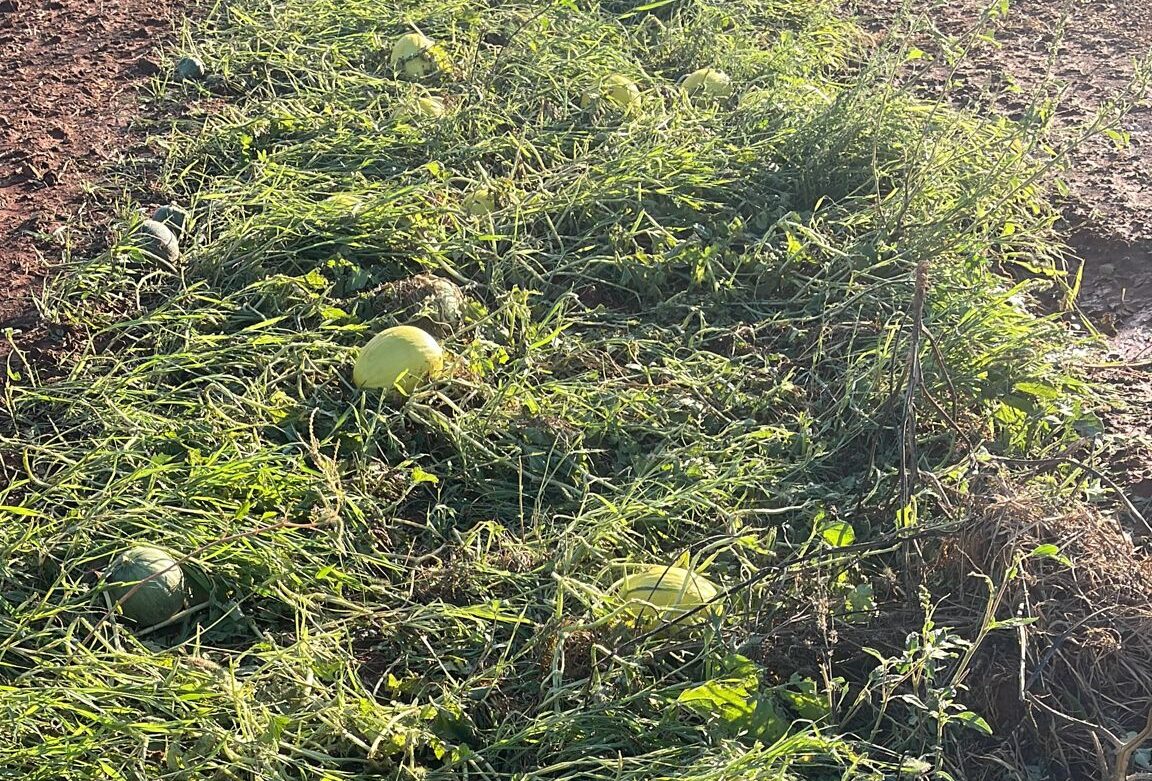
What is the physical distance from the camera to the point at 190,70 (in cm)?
476

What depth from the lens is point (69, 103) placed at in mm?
4590

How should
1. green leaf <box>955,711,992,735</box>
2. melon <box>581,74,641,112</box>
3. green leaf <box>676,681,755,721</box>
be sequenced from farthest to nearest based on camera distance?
melon <box>581,74,641,112</box>
green leaf <box>676,681,755,721</box>
green leaf <box>955,711,992,735</box>

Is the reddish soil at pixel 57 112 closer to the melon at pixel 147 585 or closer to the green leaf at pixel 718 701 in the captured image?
the melon at pixel 147 585

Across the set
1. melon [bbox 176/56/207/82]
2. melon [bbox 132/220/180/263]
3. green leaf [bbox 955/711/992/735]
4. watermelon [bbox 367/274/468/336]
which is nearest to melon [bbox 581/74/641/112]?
watermelon [bbox 367/274/468/336]

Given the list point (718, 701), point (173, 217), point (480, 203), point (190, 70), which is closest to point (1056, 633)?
point (718, 701)

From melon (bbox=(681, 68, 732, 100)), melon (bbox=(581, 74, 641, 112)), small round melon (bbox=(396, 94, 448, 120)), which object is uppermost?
melon (bbox=(681, 68, 732, 100))

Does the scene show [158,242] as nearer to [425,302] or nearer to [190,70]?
[425,302]

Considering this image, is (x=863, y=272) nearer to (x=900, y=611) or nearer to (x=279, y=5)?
(x=900, y=611)

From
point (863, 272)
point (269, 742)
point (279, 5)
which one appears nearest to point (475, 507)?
point (269, 742)

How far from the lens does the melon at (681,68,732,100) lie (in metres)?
4.72

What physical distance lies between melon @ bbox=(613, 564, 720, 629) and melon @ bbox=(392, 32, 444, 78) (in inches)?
114

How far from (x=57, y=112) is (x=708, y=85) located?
2.72 meters

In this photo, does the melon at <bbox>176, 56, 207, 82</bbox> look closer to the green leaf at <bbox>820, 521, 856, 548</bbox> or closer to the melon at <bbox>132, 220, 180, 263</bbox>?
the melon at <bbox>132, 220, 180, 263</bbox>

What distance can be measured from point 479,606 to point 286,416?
927 mm
